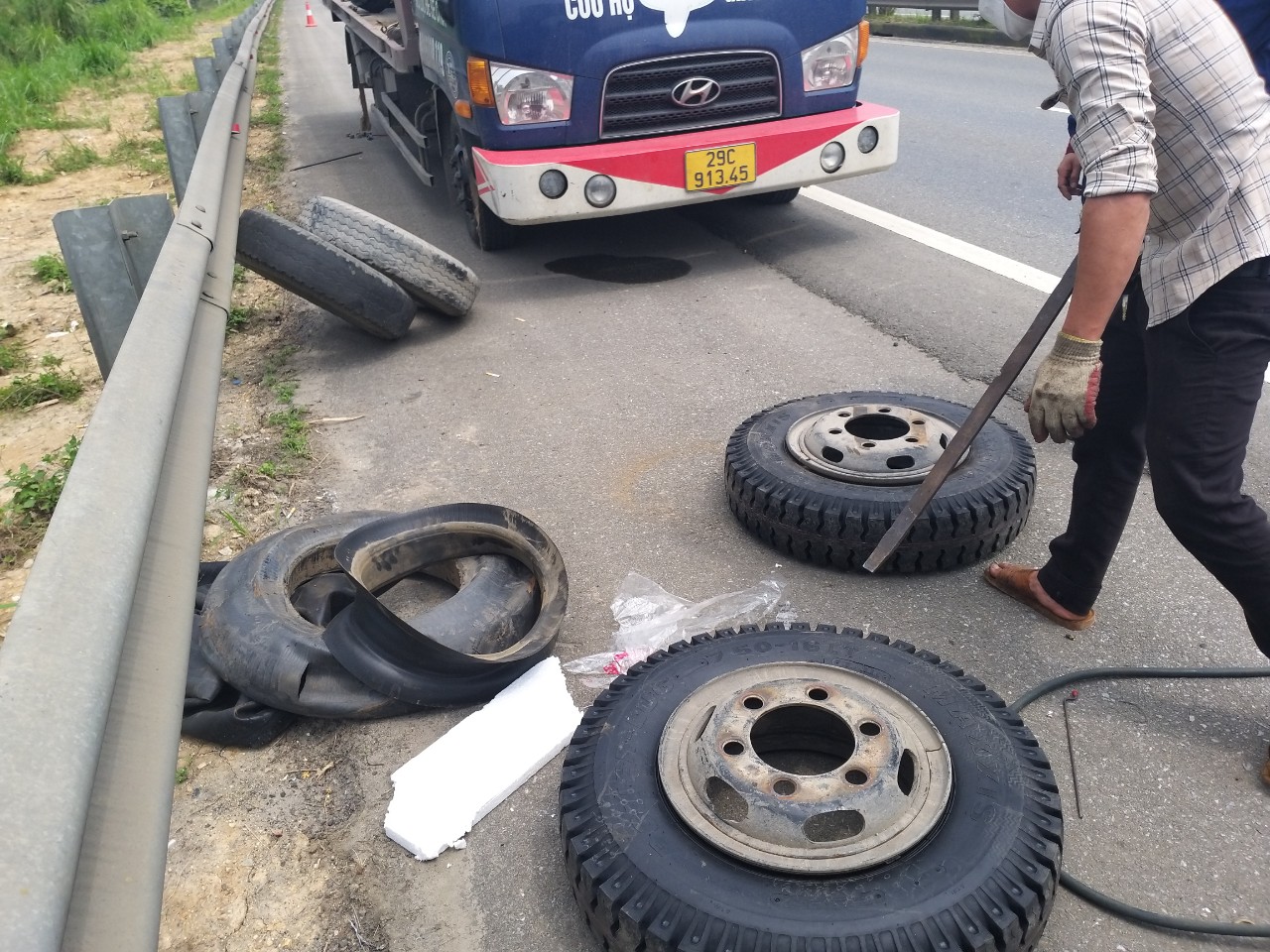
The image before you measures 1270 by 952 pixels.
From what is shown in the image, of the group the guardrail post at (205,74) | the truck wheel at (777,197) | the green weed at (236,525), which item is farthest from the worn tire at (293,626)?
the guardrail post at (205,74)

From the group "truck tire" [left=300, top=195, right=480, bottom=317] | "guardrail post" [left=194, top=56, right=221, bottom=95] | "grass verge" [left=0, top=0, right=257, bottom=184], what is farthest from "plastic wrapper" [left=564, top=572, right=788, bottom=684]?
"grass verge" [left=0, top=0, right=257, bottom=184]

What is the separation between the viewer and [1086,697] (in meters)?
2.70

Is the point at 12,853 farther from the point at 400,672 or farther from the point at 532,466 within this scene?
the point at 532,466

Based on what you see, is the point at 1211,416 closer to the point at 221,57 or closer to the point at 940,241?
the point at 940,241

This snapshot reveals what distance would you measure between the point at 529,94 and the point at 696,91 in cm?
94

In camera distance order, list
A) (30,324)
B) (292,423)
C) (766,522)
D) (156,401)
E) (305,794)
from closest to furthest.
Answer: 1. (156,401)
2. (305,794)
3. (766,522)
4. (292,423)
5. (30,324)

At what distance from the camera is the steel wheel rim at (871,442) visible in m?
3.35

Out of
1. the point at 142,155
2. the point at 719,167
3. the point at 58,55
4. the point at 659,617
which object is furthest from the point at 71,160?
→ the point at 659,617

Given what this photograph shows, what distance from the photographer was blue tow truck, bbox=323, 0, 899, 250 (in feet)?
18.1

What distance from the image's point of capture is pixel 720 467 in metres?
4.00

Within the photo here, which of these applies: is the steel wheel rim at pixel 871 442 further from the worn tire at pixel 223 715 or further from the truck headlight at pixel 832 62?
the truck headlight at pixel 832 62

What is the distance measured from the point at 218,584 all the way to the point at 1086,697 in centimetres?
241

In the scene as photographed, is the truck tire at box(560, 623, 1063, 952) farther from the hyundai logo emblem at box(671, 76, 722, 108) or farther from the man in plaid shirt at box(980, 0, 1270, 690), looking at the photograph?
the hyundai logo emblem at box(671, 76, 722, 108)

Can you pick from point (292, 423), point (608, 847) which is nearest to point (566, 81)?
point (292, 423)
